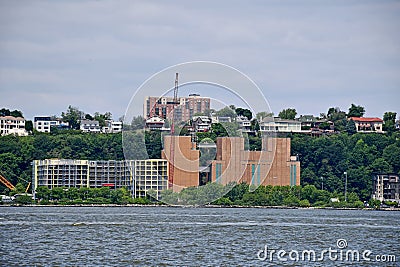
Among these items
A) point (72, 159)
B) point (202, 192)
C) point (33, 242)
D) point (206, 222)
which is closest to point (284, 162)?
point (202, 192)

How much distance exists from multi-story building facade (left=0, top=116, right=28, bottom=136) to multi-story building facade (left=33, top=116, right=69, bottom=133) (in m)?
8.65

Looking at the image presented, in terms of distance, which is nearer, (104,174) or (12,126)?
(104,174)

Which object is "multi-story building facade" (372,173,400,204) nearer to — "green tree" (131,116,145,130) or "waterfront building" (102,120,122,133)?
"green tree" (131,116,145,130)

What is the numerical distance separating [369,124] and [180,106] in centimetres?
4561

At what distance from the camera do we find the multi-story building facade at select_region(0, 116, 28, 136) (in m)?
127

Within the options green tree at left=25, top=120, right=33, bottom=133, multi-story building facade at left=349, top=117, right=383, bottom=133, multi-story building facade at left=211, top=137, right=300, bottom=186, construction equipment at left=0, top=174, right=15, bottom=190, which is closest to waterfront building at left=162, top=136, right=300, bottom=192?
multi-story building facade at left=211, top=137, right=300, bottom=186

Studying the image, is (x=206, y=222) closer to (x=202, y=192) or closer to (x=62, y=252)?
(x=62, y=252)

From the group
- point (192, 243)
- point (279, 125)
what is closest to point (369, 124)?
point (279, 125)

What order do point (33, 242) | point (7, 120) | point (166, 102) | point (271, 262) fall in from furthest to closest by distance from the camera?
point (7, 120), point (166, 102), point (33, 242), point (271, 262)

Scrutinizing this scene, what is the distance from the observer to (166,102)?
9425 cm

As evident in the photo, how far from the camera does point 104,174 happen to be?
331 feet

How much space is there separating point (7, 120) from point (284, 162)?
44.6 m

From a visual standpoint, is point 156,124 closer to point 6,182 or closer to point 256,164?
point 256,164

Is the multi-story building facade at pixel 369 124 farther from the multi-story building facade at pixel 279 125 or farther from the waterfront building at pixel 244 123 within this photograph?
the waterfront building at pixel 244 123
